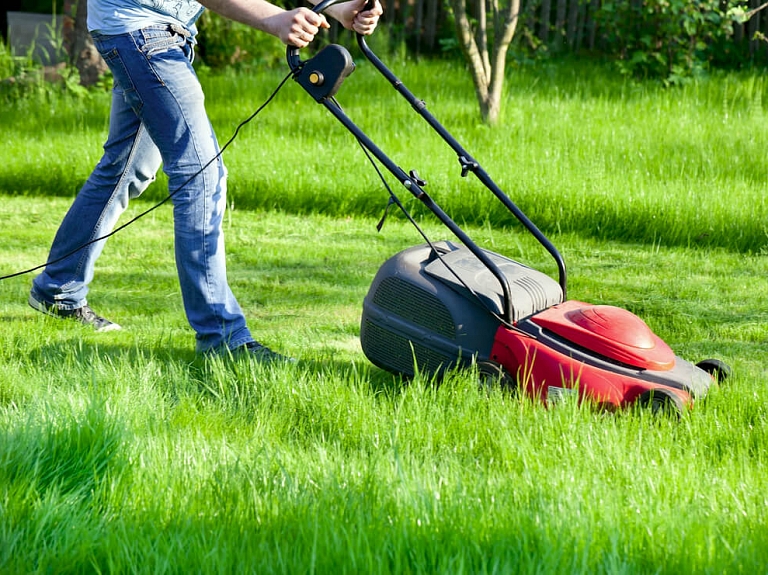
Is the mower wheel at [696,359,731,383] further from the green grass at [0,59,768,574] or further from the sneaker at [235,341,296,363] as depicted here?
the sneaker at [235,341,296,363]

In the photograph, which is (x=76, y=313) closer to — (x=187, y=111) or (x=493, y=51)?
(x=187, y=111)

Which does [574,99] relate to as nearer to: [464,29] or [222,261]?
[464,29]

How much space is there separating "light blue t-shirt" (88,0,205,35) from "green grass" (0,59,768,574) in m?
1.01

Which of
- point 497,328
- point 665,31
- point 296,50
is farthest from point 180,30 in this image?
point 665,31

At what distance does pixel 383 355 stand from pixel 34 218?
336 centimetres

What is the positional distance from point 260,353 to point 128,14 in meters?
1.13

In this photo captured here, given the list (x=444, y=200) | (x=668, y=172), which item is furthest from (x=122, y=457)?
(x=668, y=172)

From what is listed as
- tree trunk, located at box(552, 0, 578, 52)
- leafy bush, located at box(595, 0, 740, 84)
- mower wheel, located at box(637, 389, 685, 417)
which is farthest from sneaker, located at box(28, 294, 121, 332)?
tree trunk, located at box(552, 0, 578, 52)

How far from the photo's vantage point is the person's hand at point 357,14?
3182mm

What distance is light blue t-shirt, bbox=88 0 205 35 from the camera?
319 centimetres

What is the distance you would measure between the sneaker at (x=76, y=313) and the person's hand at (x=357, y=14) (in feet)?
4.72

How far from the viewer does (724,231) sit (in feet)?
17.0

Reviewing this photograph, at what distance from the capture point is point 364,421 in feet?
8.85

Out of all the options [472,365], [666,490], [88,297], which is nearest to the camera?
[666,490]
